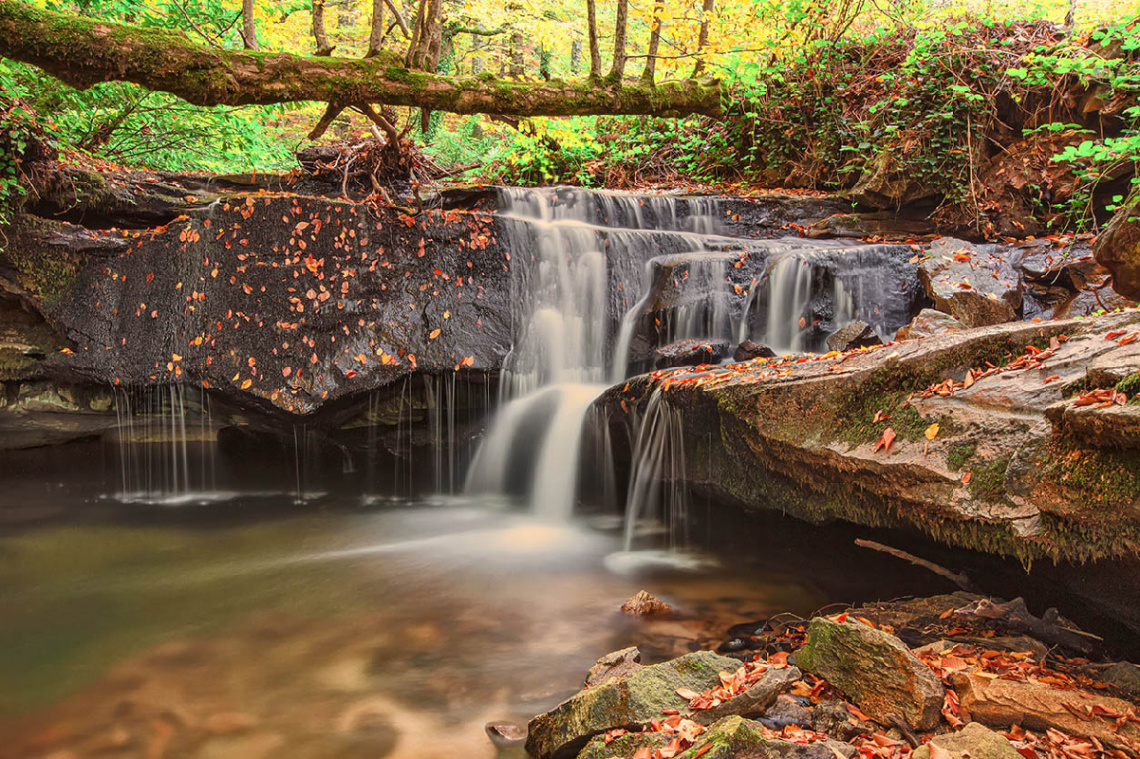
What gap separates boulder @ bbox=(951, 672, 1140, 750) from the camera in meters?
2.57

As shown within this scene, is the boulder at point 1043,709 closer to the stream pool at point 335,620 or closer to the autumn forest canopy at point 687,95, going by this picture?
the stream pool at point 335,620

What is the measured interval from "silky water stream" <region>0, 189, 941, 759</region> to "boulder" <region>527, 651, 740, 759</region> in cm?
49

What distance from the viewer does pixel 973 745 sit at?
238 cm

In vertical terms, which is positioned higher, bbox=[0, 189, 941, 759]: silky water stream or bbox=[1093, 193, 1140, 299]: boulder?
bbox=[1093, 193, 1140, 299]: boulder

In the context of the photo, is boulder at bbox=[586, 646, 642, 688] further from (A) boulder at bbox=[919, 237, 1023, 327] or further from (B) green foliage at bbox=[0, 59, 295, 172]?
(B) green foliage at bbox=[0, 59, 295, 172]

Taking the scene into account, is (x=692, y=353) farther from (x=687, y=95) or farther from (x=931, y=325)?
(x=687, y=95)

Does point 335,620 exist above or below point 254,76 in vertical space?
below

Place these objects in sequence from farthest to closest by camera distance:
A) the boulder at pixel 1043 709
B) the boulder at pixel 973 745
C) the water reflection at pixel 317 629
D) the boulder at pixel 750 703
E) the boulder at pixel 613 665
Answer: the boulder at pixel 613 665, the water reflection at pixel 317 629, the boulder at pixel 750 703, the boulder at pixel 1043 709, the boulder at pixel 973 745

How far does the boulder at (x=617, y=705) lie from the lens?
9.46 ft

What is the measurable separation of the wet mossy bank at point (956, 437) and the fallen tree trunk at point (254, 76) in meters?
2.65

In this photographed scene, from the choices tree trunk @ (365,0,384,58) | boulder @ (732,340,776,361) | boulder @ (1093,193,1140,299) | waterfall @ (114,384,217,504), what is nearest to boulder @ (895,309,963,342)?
boulder @ (732,340,776,361)

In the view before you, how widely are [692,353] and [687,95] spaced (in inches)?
95.9

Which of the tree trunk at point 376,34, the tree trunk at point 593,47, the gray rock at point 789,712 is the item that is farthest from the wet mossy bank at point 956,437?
the tree trunk at point 376,34

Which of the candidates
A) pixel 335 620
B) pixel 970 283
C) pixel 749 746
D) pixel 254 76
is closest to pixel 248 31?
pixel 254 76
